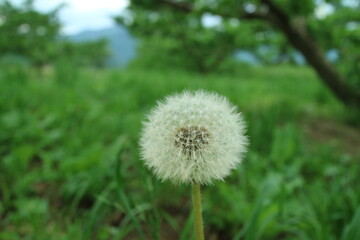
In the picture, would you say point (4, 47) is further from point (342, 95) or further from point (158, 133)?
point (158, 133)

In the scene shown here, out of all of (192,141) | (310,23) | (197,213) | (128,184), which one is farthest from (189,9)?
(197,213)

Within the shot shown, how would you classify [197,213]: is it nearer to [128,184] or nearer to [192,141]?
[192,141]

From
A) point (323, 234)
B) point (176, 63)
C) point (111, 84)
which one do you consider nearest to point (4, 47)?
→ point (176, 63)

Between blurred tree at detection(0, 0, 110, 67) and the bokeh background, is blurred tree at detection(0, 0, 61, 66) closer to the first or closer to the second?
blurred tree at detection(0, 0, 110, 67)

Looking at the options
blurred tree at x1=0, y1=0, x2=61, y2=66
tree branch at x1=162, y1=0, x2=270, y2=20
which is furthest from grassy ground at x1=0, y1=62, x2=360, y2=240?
blurred tree at x1=0, y1=0, x2=61, y2=66

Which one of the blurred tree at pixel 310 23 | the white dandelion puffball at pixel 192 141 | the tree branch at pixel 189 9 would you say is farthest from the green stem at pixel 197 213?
the tree branch at pixel 189 9

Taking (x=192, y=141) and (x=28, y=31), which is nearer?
(x=192, y=141)
